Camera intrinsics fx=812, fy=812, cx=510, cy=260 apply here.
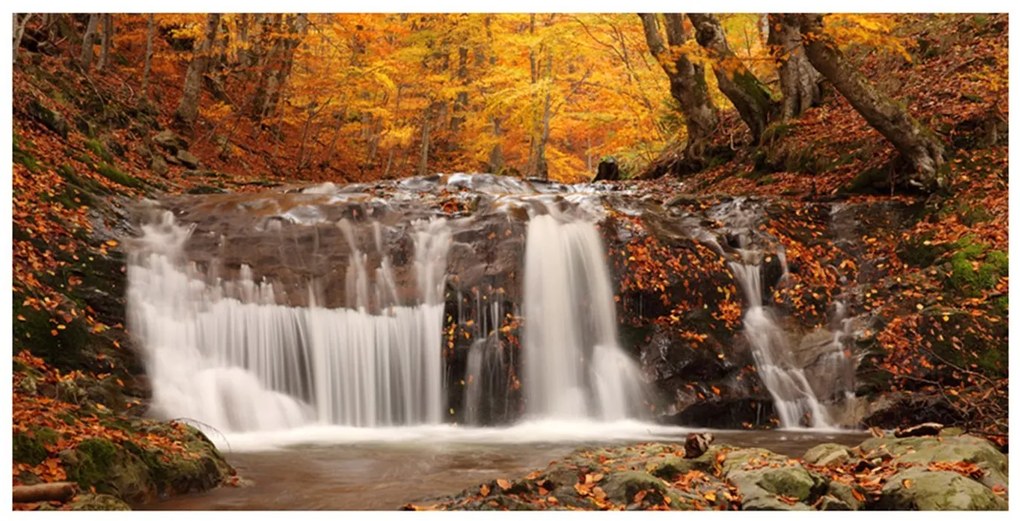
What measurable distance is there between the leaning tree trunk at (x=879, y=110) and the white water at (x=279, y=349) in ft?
18.1

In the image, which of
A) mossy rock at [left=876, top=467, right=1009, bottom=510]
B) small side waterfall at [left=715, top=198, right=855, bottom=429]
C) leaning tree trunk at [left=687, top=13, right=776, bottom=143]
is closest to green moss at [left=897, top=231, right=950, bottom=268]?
small side waterfall at [left=715, top=198, right=855, bottom=429]

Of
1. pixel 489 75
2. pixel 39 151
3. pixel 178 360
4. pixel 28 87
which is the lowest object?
pixel 178 360

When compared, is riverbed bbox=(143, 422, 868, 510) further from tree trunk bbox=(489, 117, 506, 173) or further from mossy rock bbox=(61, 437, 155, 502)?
tree trunk bbox=(489, 117, 506, 173)

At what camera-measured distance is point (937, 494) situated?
483 cm

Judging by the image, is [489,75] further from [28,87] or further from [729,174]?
[28,87]

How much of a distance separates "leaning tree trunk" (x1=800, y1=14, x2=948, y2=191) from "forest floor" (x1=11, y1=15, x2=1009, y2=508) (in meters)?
0.29

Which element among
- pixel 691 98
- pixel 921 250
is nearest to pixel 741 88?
pixel 691 98

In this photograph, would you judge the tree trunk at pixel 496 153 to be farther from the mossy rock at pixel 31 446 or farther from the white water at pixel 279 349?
the mossy rock at pixel 31 446

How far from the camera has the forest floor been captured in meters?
5.79

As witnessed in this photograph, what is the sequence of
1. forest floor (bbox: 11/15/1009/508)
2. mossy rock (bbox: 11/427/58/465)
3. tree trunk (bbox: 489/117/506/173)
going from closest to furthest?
1. mossy rock (bbox: 11/427/58/465)
2. forest floor (bbox: 11/15/1009/508)
3. tree trunk (bbox: 489/117/506/173)

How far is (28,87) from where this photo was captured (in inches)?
500

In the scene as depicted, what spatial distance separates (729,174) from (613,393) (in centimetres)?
697

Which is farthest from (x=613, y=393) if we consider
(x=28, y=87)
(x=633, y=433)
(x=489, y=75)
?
(x=489, y=75)

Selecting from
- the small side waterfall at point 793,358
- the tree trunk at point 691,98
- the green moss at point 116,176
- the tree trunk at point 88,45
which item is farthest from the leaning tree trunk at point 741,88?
the tree trunk at point 88,45
